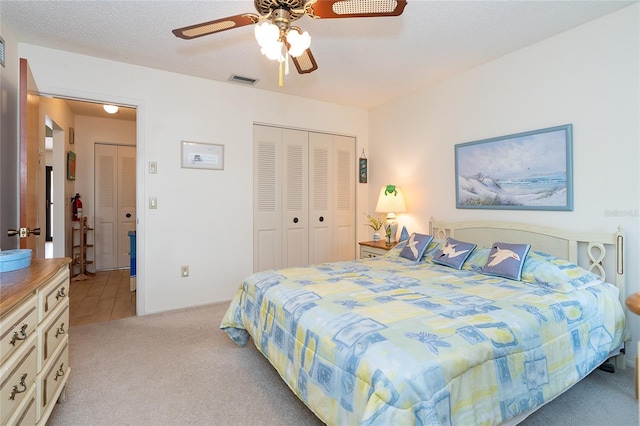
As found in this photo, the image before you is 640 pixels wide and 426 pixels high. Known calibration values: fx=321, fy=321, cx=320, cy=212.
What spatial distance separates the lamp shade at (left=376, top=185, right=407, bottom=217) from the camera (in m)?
3.94

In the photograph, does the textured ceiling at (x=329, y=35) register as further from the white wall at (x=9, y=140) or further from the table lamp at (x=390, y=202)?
the table lamp at (x=390, y=202)

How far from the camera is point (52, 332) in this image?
161 centimetres

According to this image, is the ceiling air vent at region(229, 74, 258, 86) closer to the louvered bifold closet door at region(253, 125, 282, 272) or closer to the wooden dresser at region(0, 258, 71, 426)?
the louvered bifold closet door at region(253, 125, 282, 272)

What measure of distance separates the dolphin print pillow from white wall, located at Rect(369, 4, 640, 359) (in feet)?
1.67

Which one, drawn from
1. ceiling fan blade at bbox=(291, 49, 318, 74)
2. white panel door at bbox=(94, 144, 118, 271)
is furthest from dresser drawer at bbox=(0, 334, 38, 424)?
white panel door at bbox=(94, 144, 118, 271)

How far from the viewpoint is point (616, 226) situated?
2.31 metres

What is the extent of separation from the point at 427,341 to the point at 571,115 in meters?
2.37

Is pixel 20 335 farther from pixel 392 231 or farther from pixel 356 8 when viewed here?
pixel 392 231

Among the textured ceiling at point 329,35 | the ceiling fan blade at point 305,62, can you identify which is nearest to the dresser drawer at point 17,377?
the ceiling fan blade at point 305,62

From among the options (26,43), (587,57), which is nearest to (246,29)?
(26,43)

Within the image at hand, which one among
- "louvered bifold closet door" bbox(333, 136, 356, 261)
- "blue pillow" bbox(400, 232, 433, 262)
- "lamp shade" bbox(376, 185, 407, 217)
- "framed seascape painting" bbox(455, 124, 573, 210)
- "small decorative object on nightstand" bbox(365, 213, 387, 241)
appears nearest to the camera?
"framed seascape painting" bbox(455, 124, 573, 210)

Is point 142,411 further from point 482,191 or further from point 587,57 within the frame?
point 587,57

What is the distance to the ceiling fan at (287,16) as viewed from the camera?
1561 mm

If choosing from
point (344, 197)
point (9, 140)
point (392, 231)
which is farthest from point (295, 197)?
point (9, 140)
